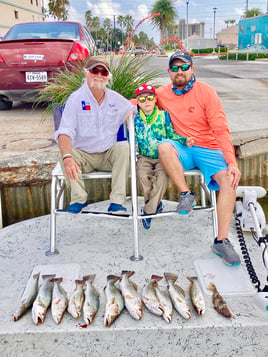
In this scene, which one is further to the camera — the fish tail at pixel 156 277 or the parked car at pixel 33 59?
the parked car at pixel 33 59

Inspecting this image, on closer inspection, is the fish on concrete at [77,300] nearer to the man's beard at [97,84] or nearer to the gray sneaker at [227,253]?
the gray sneaker at [227,253]

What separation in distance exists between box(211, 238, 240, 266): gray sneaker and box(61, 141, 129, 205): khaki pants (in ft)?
2.72

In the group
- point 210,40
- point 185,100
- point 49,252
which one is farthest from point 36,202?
point 210,40

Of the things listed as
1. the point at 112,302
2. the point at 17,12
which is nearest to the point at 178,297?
the point at 112,302

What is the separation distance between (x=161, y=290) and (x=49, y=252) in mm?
1080

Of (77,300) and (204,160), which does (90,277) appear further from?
(204,160)

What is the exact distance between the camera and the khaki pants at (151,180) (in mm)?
3191

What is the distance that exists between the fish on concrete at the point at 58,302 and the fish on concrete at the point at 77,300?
0.13 ft

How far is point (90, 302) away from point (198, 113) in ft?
5.54

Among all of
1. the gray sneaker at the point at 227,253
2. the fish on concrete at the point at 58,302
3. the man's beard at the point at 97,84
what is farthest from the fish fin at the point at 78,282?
the man's beard at the point at 97,84

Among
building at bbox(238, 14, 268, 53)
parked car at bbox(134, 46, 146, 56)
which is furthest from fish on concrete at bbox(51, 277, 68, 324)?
building at bbox(238, 14, 268, 53)

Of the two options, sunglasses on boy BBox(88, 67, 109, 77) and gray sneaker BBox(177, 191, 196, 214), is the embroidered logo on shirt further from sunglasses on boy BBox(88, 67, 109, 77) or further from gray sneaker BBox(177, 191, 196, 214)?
gray sneaker BBox(177, 191, 196, 214)

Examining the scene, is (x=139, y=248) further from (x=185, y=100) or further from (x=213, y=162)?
Result: (x=185, y=100)

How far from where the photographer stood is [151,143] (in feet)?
10.6
